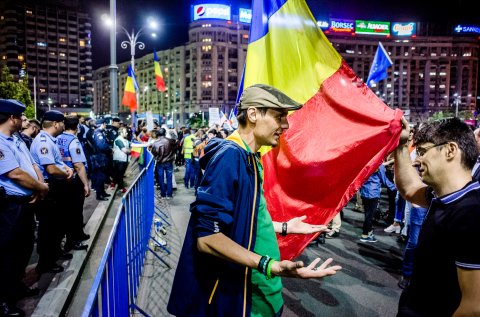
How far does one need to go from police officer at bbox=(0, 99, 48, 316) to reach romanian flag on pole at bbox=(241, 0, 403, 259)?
9.02 ft

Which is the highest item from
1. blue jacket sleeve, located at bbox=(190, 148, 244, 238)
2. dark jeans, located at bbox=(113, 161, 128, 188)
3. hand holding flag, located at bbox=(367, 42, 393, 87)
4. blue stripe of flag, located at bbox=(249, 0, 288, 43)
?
hand holding flag, located at bbox=(367, 42, 393, 87)

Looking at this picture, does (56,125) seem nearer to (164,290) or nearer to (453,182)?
(164,290)

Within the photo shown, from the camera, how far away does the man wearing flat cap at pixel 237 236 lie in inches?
74.7

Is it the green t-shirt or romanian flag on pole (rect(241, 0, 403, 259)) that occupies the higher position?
romanian flag on pole (rect(241, 0, 403, 259))

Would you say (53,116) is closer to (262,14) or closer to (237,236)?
(262,14)

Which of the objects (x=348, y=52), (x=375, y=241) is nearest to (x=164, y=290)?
(x=375, y=241)

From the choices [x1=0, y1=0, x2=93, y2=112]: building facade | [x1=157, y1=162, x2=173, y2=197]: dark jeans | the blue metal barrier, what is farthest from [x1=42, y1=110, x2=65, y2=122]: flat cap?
[x1=0, y1=0, x2=93, y2=112]: building facade

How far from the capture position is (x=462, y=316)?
5.81 ft

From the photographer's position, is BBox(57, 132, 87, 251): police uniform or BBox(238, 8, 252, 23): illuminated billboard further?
BBox(238, 8, 252, 23): illuminated billboard

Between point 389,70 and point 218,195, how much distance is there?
488 feet

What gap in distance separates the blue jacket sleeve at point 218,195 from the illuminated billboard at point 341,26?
131196 mm

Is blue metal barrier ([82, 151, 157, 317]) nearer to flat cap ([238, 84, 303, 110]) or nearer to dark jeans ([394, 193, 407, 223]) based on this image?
flat cap ([238, 84, 303, 110])

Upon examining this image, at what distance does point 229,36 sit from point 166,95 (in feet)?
125

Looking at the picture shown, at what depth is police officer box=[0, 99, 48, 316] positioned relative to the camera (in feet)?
13.1
